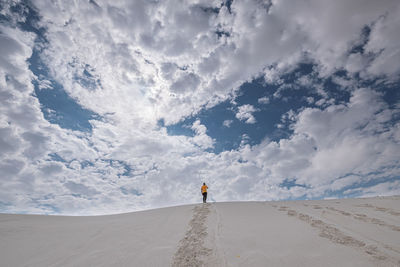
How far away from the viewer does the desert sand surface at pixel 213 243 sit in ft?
17.7

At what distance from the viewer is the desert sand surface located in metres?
5.40

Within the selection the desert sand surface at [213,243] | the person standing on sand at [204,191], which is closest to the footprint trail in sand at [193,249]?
the desert sand surface at [213,243]

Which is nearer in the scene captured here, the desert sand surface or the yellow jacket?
the desert sand surface

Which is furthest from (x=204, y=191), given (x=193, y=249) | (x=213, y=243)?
(x=193, y=249)

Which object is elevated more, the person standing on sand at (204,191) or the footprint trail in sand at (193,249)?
the person standing on sand at (204,191)

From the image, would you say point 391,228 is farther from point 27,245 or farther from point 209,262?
point 27,245

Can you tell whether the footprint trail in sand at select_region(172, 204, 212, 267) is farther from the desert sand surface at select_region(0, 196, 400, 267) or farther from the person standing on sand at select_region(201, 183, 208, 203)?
the person standing on sand at select_region(201, 183, 208, 203)

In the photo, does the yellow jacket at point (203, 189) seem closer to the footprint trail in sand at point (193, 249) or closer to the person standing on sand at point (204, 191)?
the person standing on sand at point (204, 191)

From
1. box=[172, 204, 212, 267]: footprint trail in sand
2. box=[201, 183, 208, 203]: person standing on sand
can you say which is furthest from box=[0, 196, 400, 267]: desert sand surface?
box=[201, 183, 208, 203]: person standing on sand

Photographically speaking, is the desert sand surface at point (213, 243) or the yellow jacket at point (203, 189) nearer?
the desert sand surface at point (213, 243)

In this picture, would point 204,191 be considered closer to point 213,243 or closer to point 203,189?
point 203,189

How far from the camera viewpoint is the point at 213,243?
6.65 m

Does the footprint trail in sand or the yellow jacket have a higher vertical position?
the yellow jacket

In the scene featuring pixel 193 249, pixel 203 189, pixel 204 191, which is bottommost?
pixel 193 249
